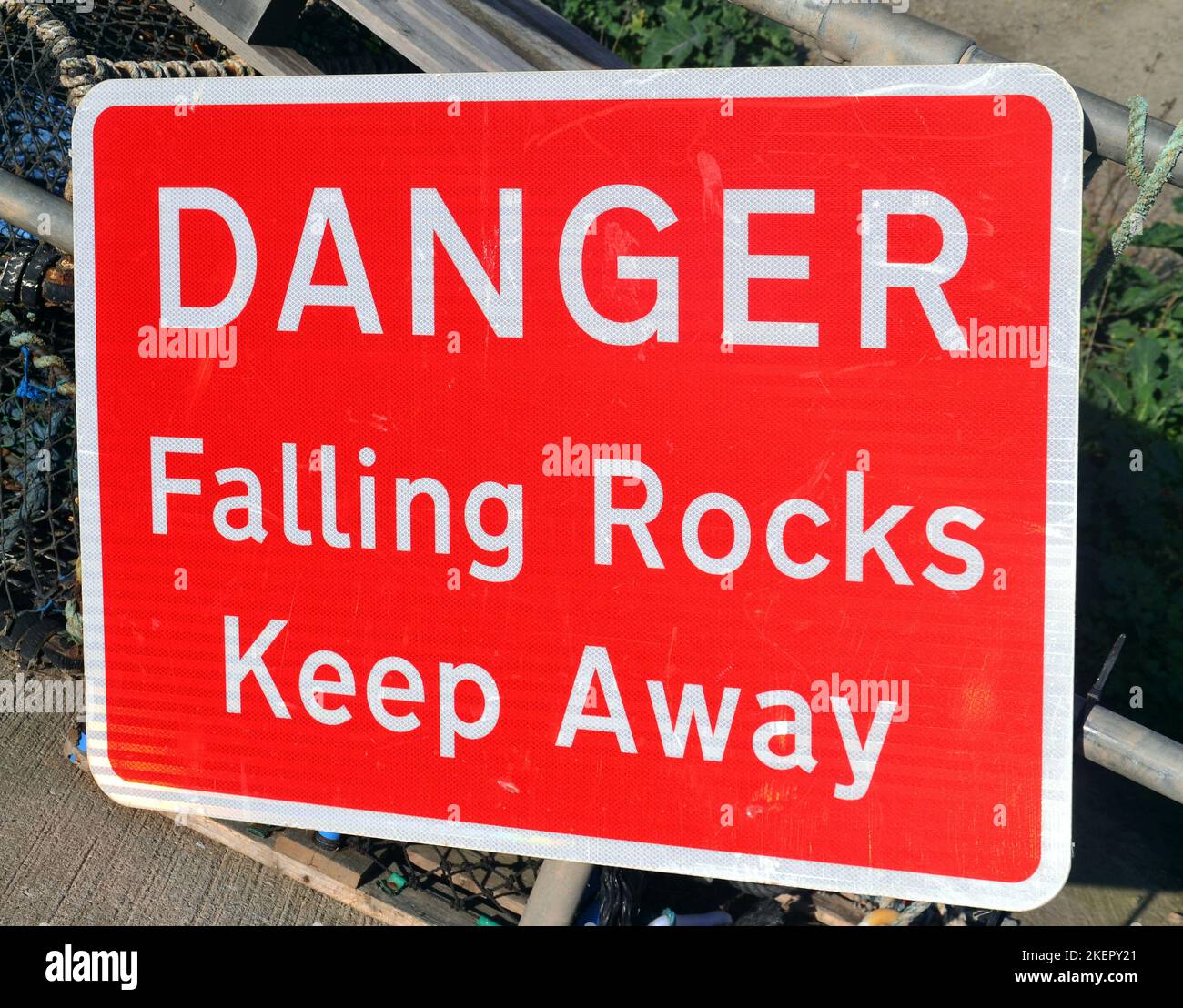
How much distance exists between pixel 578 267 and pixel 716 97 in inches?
13.1

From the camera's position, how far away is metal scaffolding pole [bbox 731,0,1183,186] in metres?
1.74

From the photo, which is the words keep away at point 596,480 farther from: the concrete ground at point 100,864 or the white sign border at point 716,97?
the concrete ground at point 100,864

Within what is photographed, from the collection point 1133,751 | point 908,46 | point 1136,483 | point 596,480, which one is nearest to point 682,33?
point 1136,483

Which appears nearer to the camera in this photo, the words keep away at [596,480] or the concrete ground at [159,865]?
the words keep away at [596,480]

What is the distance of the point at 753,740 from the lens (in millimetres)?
1646

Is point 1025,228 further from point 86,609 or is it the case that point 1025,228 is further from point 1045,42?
point 1045,42

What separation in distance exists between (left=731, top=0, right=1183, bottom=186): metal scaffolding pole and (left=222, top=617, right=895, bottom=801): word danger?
1058 millimetres

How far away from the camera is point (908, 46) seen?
188cm

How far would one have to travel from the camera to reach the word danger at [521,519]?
156 cm

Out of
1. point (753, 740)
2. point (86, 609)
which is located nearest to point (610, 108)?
point (753, 740)

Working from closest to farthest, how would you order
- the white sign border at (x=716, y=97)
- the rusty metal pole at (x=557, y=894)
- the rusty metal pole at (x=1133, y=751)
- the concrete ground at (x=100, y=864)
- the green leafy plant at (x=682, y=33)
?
the white sign border at (x=716, y=97), the rusty metal pole at (x=1133, y=751), the rusty metal pole at (x=557, y=894), the concrete ground at (x=100, y=864), the green leafy plant at (x=682, y=33)

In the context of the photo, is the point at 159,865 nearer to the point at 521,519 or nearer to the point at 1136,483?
the point at 521,519

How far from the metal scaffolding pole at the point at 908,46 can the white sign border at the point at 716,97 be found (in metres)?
0.32

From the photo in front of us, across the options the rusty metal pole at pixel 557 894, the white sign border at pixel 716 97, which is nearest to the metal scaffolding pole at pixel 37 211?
the white sign border at pixel 716 97
